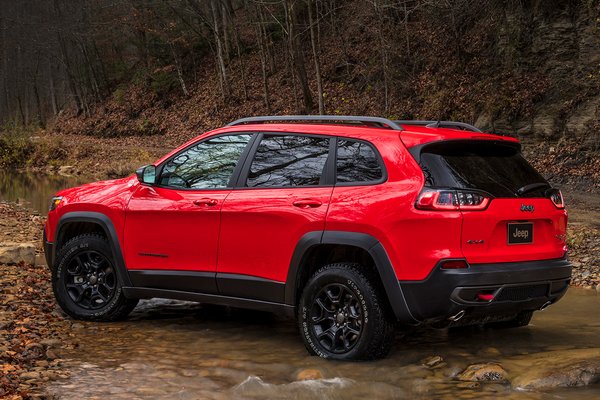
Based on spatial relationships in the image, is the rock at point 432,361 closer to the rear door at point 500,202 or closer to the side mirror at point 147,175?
the rear door at point 500,202

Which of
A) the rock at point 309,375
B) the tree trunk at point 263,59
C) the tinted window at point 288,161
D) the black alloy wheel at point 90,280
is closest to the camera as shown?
the rock at point 309,375

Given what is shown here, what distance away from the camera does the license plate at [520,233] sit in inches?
218

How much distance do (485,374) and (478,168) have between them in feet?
4.78

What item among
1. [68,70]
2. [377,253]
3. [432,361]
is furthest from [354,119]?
[68,70]

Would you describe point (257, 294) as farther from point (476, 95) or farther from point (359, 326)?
point (476, 95)

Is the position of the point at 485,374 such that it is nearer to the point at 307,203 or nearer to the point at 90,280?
the point at 307,203

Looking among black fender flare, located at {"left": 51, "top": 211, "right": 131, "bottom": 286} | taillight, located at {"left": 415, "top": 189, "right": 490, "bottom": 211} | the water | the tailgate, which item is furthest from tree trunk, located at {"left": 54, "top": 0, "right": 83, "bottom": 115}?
taillight, located at {"left": 415, "top": 189, "right": 490, "bottom": 211}

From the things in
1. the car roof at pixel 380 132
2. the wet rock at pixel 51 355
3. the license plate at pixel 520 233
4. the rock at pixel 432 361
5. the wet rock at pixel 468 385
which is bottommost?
the wet rock at pixel 468 385

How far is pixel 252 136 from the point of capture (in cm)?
659

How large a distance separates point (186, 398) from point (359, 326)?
1363 millimetres

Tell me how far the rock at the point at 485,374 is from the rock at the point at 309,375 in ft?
3.20

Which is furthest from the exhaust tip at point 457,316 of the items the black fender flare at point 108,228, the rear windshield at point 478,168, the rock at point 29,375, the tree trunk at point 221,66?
the tree trunk at point 221,66

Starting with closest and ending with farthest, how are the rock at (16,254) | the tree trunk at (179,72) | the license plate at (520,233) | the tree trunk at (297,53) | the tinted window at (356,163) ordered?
the license plate at (520,233), the tinted window at (356,163), the rock at (16,254), the tree trunk at (297,53), the tree trunk at (179,72)

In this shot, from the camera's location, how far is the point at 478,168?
18.5ft
